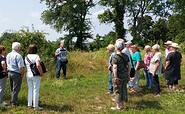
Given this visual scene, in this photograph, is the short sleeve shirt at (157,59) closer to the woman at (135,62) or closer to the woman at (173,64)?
the woman at (135,62)

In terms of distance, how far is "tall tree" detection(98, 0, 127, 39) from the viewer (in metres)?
45.3

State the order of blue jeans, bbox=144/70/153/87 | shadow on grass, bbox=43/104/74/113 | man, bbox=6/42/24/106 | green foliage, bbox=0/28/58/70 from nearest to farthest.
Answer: man, bbox=6/42/24/106
shadow on grass, bbox=43/104/74/113
blue jeans, bbox=144/70/153/87
green foliage, bbox=0/28/58/70

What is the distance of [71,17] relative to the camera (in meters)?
48.4

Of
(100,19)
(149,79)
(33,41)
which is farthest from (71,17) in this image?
(149,79)

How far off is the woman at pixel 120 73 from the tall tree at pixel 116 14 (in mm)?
37434

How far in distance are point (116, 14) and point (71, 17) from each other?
24.1 ft

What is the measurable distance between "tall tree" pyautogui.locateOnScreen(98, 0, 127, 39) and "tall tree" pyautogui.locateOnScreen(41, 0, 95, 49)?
4206 millimetres

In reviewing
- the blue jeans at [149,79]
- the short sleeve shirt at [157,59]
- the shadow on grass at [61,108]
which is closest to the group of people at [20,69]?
the shadow on grass at [61,108]

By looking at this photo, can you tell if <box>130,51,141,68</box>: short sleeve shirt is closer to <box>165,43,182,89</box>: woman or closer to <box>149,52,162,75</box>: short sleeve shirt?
<box>149,52,162,75</box>: short sleeve shirt

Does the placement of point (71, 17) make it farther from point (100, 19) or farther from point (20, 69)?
point (20, 69)

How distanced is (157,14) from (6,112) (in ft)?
123

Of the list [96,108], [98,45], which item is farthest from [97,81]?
[98,45]

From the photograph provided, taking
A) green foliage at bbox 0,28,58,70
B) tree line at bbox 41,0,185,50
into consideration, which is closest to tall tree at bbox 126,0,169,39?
tree line at bbox 41,0,185,50

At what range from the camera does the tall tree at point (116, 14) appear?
45266 millimetres
